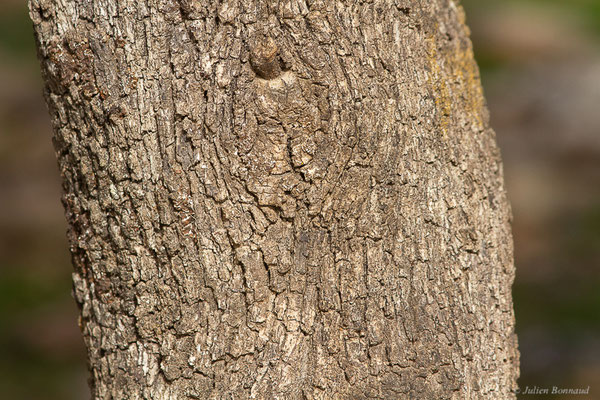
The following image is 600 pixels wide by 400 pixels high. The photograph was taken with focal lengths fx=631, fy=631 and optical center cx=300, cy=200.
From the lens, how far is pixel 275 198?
4.51ft

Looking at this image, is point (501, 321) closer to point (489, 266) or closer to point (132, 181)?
point (489, 266)

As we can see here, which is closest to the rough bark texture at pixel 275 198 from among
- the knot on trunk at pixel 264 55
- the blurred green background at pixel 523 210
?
Answer: the knot on trunk at pixel 264 55

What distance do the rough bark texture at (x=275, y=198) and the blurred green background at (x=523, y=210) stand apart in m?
2.35

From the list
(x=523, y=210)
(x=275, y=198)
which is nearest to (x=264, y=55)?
(x=275, y=198)

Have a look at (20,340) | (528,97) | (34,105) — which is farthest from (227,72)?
(34,105)

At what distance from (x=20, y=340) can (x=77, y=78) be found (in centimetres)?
365

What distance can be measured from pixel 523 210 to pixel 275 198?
4.52 m

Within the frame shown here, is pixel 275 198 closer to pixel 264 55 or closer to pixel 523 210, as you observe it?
pixel 264 55

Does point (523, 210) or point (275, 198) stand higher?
point (523, 210)

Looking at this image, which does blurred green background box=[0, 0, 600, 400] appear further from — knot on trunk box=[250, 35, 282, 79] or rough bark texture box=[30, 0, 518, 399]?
knot on trunk box=[250, 35, 282, 79]

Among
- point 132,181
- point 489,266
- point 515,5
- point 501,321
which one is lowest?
point 501,321

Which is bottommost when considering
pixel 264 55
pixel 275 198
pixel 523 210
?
pixel 275 198

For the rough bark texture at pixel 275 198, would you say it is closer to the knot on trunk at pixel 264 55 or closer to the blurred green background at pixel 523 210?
the knot on trunk at pixel 264 55

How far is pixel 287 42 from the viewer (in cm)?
133
